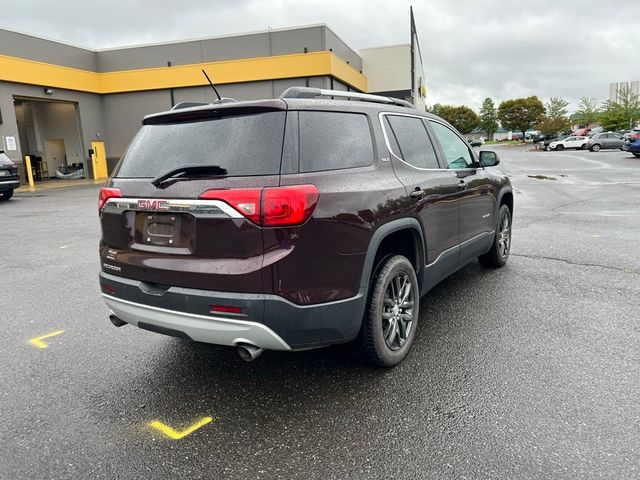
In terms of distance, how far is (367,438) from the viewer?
2709 mm

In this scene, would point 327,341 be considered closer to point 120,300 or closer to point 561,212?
point 120,300

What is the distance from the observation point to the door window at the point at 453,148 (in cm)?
460

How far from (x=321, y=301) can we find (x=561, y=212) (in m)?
9.10

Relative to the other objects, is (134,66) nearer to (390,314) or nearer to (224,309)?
(390,314)

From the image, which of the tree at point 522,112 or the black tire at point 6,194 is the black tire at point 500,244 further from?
the tree at point 522,112

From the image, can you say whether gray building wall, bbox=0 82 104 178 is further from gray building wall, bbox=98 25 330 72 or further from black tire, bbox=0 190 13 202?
black tire, bbox=0 190 13 202

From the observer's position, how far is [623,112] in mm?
58250

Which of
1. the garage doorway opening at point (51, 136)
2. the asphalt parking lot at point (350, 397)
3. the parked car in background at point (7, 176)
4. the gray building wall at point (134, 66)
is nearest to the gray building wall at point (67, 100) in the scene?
the gray building wall at point (134, 66)

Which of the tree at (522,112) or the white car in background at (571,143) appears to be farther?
the tree at (522,112)

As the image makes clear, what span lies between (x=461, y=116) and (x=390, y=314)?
96.5 meters

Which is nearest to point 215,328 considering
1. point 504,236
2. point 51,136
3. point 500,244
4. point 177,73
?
point 500,244

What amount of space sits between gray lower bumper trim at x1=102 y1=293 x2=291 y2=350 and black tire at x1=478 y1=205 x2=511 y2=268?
147 inches

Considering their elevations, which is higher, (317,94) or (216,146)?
(317,94)

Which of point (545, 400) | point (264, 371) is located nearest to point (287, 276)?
point (264, 371)
